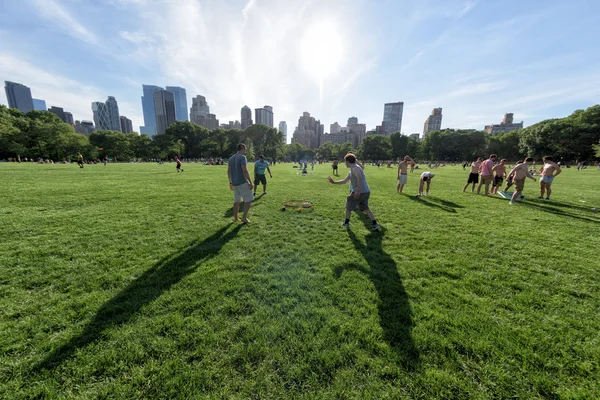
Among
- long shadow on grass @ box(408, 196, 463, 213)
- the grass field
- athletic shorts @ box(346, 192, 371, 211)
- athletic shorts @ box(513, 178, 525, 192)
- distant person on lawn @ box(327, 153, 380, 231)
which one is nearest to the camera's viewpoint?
the grass field

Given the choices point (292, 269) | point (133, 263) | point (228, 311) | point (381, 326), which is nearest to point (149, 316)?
point (228, 311)

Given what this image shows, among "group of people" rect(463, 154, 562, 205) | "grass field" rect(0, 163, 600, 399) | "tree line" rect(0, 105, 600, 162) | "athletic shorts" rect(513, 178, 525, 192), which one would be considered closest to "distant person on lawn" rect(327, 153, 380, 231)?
"grass field" rect(0, 163, 600, 399)

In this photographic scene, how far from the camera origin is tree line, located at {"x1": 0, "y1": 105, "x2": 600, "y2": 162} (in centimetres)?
5479

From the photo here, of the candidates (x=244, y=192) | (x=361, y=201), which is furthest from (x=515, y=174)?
(x=244, y=192)

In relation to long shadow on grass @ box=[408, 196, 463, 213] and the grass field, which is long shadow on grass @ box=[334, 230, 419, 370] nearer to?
the grass field

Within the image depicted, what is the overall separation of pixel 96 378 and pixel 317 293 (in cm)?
282

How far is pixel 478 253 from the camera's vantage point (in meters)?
5.27

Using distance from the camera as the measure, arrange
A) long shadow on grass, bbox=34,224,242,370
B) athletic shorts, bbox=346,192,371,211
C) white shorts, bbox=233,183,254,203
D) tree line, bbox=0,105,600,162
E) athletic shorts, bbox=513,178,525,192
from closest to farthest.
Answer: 1. long shadow on grass, bbox=34,224,242,370
2. athletic shorts, bbox=346,192,371,211
3. white shorts, bbox=233,183,254,203
4. athletic shorts, bbox=513,178,525,192
5. tree line, bbox=0,105,600,162

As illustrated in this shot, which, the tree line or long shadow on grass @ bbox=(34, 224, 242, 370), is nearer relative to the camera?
long shadow on grass @ bbox=(34, 224, 242, 370)

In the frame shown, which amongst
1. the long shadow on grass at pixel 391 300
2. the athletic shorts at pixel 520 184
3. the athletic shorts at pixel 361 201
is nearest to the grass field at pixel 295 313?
the long shadow on grass at pixel 391 300

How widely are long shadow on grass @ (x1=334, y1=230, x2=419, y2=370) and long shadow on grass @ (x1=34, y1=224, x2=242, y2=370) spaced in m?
3.01

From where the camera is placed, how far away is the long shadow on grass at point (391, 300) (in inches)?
106

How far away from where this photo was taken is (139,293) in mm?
3605

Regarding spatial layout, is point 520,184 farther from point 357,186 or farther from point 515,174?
point 357,186
